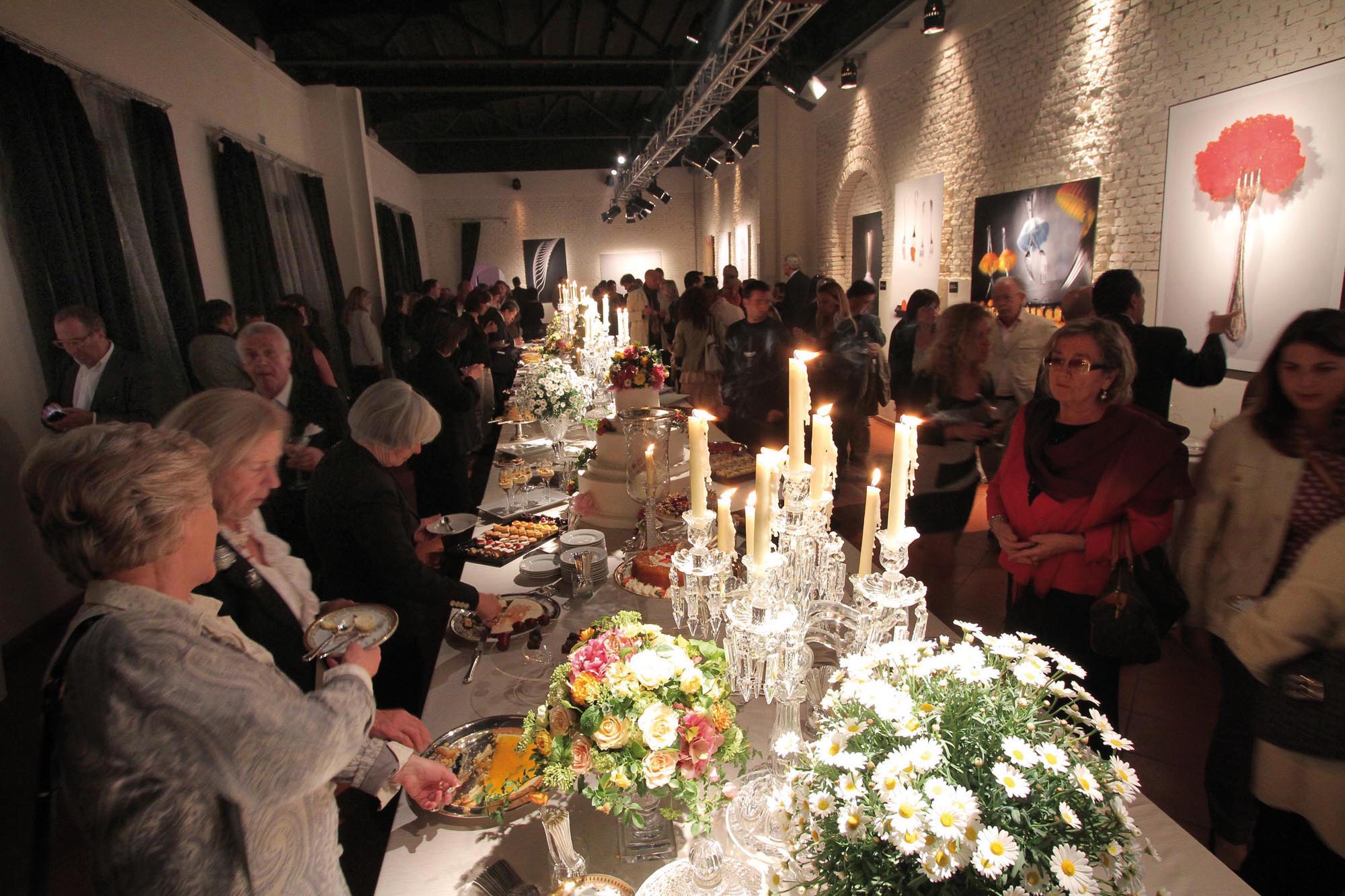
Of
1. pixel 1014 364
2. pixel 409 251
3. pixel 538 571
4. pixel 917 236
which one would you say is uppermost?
pixel 409 251

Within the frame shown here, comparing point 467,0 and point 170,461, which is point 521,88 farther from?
point 170,461

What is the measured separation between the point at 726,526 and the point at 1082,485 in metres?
1.28

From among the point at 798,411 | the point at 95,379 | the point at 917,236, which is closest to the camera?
the point at 798,411

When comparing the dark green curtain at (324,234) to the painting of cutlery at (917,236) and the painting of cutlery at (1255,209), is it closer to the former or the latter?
the painting of cutlery at (917,236)

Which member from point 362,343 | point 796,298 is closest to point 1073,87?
point 796,298

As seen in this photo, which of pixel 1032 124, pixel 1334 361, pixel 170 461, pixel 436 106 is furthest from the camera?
pixel 436 106

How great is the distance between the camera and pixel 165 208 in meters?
4.67

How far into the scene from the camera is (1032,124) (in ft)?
18.0

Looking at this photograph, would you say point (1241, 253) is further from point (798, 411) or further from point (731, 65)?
point (731, 65)

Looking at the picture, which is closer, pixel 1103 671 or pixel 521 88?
pixel 1103 671

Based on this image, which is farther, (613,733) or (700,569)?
(700,569)

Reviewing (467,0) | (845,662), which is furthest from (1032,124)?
(845,662)

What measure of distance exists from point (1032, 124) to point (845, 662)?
5846 mm

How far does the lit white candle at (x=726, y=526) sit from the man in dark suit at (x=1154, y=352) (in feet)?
9.15
